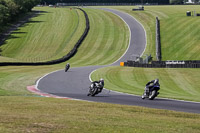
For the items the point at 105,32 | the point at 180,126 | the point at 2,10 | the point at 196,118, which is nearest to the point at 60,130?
the point at 180,126

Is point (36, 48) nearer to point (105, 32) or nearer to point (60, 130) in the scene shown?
point (105, 32)

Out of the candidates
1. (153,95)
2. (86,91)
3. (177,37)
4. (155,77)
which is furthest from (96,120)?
(177,37)

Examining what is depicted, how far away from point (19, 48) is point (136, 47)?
25.1m

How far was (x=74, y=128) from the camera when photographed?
1297 cm

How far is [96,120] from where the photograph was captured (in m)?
15.1

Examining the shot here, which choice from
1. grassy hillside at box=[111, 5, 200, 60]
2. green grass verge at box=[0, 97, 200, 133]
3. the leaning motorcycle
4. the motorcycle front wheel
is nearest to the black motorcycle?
the leaning motorcycle

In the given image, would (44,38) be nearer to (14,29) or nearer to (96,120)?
(14,29)

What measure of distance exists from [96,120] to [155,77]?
93.3 feet

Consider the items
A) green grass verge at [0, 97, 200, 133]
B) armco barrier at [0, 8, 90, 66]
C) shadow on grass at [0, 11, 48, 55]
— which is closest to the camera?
green grass verge at [0, 97, 200, 133]

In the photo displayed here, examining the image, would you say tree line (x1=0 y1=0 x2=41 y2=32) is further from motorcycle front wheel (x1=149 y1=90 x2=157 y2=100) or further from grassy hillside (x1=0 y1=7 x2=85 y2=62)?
motorcycle front wheel (x1=149 y1=90 x2=157 y2=100)

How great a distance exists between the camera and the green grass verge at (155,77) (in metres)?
35.2

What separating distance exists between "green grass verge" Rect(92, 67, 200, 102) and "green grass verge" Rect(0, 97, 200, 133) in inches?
602

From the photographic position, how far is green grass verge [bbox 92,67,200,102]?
1388 inches

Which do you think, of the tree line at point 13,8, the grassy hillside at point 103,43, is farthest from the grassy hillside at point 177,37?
the tree line at point 13,8
